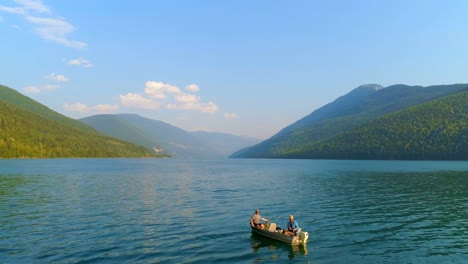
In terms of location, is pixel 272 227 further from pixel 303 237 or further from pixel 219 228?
pixel 219 228

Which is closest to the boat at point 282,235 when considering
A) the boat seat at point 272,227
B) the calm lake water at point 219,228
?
the boat seat at point 272,227

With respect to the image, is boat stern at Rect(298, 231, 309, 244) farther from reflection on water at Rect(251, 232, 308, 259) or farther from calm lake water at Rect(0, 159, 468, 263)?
calm lake water at Rect(0, 159, 468, 263)

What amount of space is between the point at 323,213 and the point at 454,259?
25.7 m

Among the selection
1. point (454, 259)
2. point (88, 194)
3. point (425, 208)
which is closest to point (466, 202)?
point (425, 208)

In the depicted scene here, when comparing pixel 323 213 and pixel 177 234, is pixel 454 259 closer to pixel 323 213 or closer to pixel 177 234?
pixel 323 213

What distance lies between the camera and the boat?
37750mm

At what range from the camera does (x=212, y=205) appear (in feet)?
218

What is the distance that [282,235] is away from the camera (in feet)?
128

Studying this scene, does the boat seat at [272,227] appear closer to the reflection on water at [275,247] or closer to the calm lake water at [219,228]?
the reflection on water at [275,247]

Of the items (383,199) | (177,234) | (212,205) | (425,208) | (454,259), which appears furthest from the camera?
(383,199)

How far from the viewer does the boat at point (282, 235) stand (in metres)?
37.8

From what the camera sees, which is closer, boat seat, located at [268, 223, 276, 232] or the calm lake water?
the calm lake water

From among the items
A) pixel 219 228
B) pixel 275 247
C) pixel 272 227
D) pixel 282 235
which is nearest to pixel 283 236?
pixel 282 235

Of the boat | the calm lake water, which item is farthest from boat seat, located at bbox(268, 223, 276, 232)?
the calm lake water
